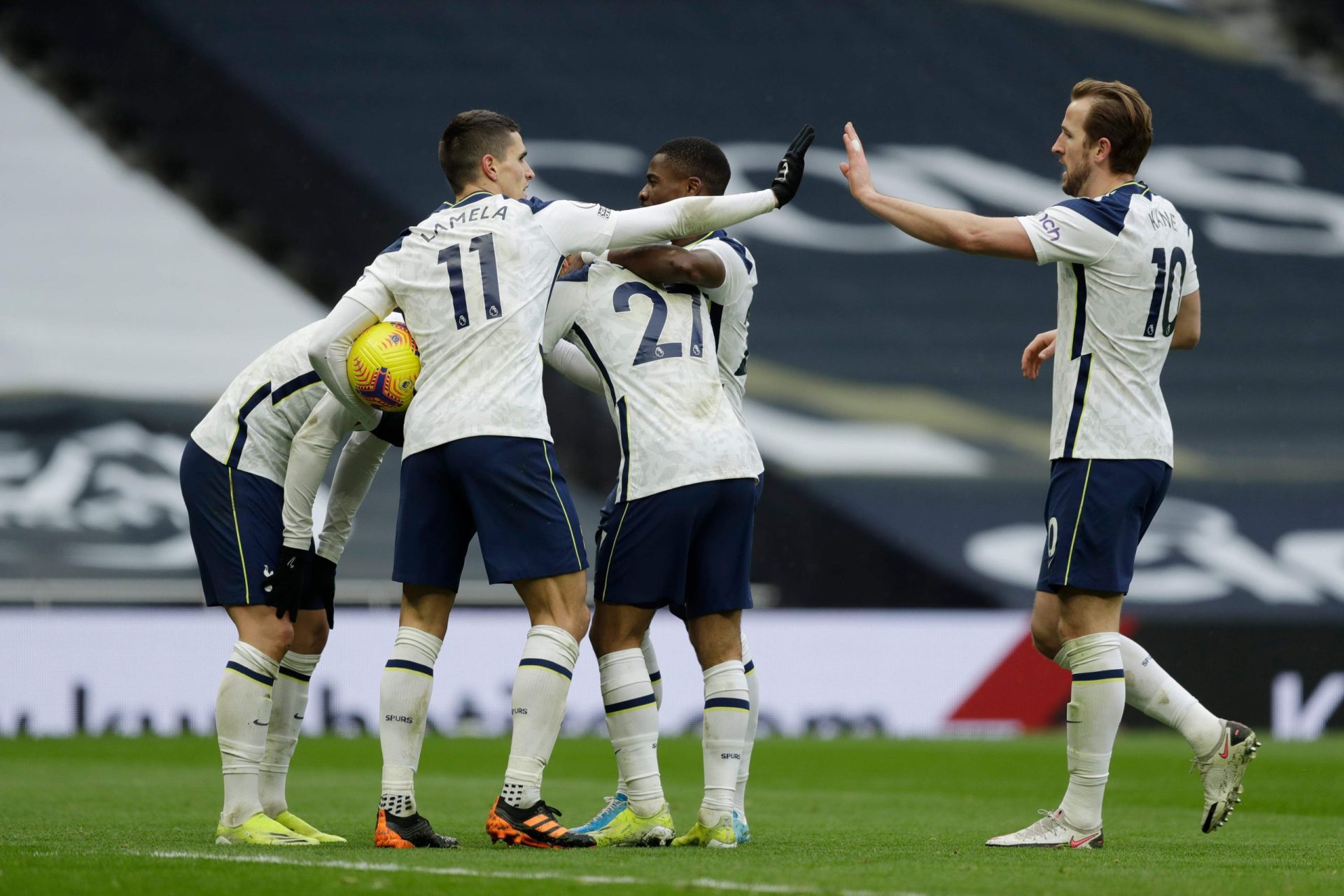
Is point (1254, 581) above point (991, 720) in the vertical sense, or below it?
above

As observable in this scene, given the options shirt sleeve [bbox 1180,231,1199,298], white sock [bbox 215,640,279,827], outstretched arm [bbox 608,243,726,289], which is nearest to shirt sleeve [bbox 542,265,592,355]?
outstretched arm [bbox 608,243,726,289]

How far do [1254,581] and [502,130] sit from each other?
12.0 meters

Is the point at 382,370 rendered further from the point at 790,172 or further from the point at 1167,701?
the point at 1167,701

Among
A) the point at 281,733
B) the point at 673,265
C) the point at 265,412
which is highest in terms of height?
the point at 673,265

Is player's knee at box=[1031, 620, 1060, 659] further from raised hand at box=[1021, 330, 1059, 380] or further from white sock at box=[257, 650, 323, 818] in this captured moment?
white sock at box=[257, 650, 323, 818]

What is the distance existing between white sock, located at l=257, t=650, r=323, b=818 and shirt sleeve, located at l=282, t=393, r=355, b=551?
1.72 ft

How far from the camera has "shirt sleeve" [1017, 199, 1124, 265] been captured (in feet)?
16.2

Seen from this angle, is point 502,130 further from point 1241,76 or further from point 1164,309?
point 1241,76

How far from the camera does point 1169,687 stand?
5141 millimetres

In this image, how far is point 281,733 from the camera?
5.37 meters

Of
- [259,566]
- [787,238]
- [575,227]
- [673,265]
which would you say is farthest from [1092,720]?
[787,238]

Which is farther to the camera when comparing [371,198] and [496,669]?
[371,198]

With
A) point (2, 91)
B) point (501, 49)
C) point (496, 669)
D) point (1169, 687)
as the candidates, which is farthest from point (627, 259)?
point (2, 91)

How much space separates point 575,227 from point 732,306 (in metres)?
0.72
